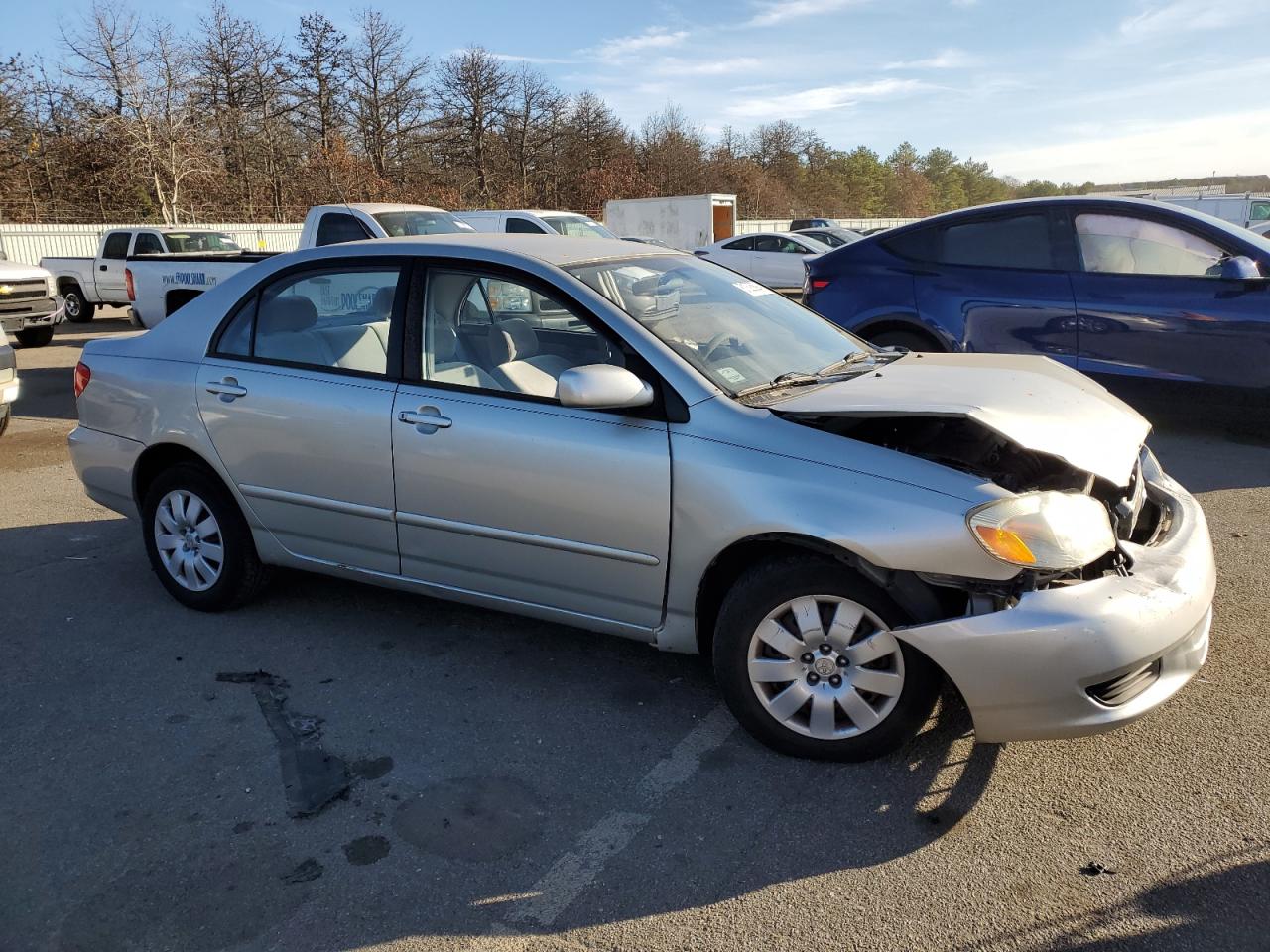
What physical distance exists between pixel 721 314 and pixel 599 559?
1.22m

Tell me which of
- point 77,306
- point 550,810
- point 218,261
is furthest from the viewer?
point 77,306

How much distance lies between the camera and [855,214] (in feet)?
237

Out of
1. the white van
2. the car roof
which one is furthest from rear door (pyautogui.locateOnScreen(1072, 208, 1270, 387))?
the white van

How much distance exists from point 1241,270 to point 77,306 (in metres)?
19.3

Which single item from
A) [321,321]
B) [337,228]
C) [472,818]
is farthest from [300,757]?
[337,228]

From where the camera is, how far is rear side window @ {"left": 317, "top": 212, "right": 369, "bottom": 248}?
11.5 meters

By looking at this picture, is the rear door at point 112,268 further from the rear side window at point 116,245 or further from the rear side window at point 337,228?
the rear side window at point 337,228

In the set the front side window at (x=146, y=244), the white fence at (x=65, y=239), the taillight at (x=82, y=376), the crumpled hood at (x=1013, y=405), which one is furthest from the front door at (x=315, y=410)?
the white fence at (x=65, y=239)

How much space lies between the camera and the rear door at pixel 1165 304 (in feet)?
21.8

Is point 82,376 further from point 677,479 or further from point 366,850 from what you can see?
point 677,479

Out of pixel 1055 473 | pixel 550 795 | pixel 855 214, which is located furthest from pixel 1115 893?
pixel 855 214

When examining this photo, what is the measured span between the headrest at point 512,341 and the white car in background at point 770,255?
60.9ft

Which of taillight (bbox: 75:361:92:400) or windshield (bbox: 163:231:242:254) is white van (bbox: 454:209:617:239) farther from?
taillight (bbox: 75:361:92:400)

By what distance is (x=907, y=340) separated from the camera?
25.1 ft
